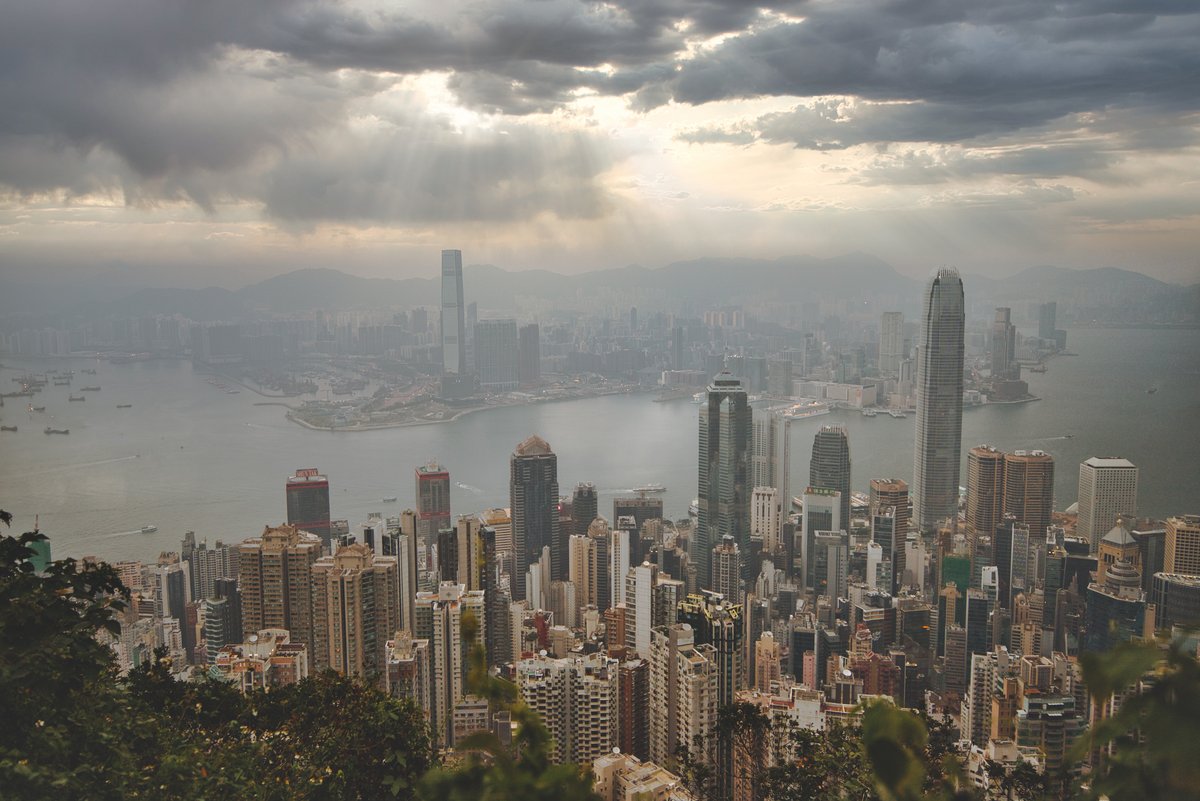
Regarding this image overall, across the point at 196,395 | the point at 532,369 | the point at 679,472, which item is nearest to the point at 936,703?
the point at 679,472

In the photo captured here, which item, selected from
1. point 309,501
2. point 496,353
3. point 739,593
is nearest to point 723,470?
point 739,593

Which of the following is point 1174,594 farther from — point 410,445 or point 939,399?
point 410,445

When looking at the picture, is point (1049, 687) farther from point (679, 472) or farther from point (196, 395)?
point (196, 395)

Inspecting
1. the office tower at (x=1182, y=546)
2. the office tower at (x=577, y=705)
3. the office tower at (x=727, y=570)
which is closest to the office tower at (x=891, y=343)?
the office tower at (x=727, y=570)

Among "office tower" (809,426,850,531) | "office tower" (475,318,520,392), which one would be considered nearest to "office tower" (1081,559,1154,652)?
"office tower" (809,426,850,531)

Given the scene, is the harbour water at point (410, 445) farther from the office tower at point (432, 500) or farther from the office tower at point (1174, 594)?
the office tower at point (1174, 594)

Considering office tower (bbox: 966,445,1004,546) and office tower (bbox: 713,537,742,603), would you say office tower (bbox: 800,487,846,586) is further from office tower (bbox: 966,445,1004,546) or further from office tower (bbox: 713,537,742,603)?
office tower (bbox: 966,445,1004,546)
